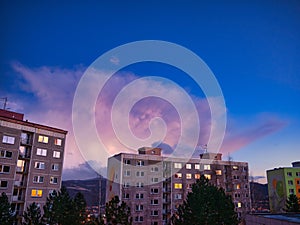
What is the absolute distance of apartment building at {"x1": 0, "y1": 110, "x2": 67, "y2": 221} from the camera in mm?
43750

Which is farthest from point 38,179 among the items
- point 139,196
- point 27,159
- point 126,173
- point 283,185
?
point 283,185

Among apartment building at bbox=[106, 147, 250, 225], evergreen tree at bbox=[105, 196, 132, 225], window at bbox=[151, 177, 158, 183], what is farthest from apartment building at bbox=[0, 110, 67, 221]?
evergreen tree at bbox=[105, 196, 132, 225]

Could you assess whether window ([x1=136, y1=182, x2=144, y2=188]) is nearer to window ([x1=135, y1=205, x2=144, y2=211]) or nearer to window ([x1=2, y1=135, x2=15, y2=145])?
window ([x1=135, y1=205, x2=144, y2=211])

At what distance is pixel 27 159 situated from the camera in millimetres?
47125

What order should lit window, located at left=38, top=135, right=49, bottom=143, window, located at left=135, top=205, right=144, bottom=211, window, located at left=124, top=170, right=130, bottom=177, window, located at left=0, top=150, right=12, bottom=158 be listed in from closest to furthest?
window, located at left=0, top=150, right=12, bottom=158, lit window, located at left=38, top=135, right=49, bottom=143, window, located at left=135, top=205, right=144, bottom=211, window, located at left=124, top=170, right=130, bottom=177

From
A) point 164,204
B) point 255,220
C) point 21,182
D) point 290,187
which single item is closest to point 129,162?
point 164,204

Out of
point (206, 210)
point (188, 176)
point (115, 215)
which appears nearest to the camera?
point (115, 215)

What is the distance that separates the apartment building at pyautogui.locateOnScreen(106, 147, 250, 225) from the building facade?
16827mm

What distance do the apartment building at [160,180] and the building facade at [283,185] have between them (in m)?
16.8

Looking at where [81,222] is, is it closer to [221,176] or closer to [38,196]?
[38,196]

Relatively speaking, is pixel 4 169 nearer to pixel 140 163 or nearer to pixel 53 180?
pixel 53 180

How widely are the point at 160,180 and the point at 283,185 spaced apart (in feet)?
143

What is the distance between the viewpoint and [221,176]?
7125 centimetres

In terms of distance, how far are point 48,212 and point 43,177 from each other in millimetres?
18736
